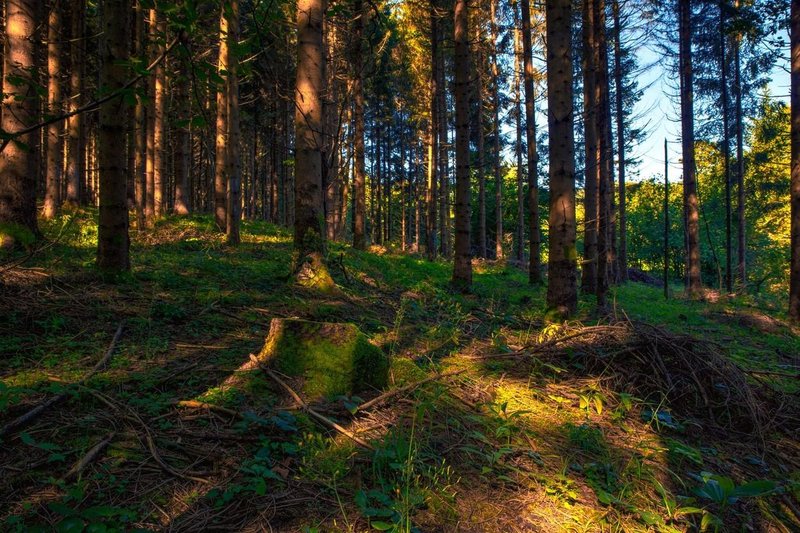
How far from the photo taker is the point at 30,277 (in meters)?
4.29

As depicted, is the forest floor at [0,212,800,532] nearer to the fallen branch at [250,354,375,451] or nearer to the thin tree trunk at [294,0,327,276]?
the fallen branch at [250,354,375,451]

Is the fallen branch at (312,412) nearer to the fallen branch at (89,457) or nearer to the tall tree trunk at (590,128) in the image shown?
the fallen branch at (89,457)

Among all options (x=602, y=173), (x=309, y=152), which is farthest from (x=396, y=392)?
(x=602, y=173)

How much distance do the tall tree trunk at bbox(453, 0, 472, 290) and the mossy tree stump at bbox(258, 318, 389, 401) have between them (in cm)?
619

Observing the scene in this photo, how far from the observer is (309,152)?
586 cm

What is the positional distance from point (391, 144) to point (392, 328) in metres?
33.1

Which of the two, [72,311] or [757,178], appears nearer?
[72,311]

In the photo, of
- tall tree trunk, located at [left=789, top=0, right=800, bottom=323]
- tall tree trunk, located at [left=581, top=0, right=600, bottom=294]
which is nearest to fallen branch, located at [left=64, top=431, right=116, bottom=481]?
tall tree trunk, located at [left=581, top=0, right=600, bottom=294]

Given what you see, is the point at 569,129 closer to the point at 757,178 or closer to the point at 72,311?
the point at 72,311

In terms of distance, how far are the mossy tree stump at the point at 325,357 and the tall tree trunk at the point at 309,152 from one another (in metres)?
2.62

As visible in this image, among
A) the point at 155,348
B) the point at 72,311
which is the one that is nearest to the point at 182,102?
the point at 72,311

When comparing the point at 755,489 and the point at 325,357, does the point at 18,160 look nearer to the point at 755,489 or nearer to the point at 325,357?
the point at 325,357

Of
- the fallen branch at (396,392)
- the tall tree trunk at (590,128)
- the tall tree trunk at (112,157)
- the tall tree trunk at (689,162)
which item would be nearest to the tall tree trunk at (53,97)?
the tall tree trunk at (112,157)

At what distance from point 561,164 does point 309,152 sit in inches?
147
